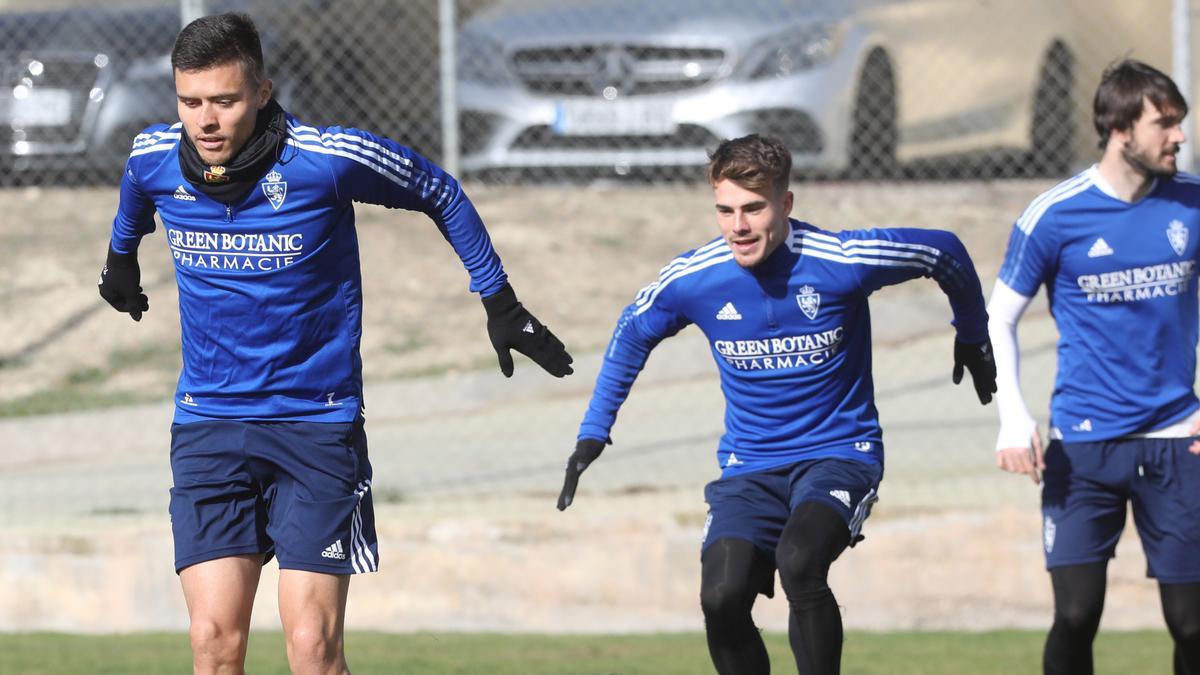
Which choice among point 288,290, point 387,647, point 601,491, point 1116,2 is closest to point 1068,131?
point 1116,2

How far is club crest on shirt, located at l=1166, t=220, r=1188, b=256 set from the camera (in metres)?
6.06

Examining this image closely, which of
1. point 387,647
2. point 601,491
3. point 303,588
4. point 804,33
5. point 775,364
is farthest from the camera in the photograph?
point 804,33

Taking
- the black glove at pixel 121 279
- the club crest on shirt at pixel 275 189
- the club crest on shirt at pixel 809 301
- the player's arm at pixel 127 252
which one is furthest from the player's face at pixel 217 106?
the club crest on shirt at pixel 809 301

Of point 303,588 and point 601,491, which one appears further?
point 601,491

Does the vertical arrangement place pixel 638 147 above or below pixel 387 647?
above

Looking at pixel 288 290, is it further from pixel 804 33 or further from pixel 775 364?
pixel 804 33

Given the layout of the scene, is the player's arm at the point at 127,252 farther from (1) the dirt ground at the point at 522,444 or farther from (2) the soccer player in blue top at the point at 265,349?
(1) the dirt ground at the point at 522,444

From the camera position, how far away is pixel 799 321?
19.2 ft

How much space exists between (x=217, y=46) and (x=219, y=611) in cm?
148

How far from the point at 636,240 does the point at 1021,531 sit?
4.97 meters

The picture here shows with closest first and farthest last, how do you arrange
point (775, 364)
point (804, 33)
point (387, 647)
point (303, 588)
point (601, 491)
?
point (303, 588) → point (775, 364) → point (387, 647) → point (601, 491) → point (804, 33)

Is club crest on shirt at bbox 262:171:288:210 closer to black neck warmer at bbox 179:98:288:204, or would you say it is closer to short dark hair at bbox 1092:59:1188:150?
black neck warmer at bbox 179:98:288:204

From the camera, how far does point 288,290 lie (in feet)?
17.3

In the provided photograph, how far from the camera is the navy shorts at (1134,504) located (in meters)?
6.01
